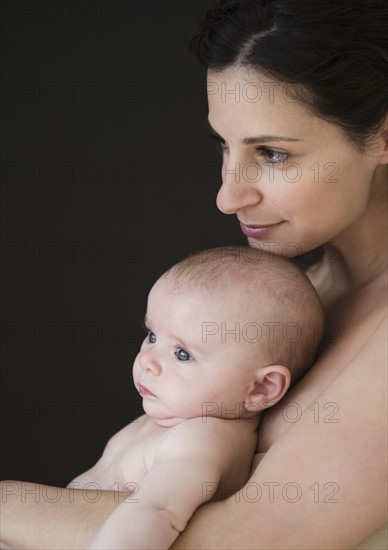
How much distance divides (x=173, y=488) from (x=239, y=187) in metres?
0.67

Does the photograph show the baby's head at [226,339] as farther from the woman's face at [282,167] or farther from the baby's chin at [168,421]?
the woman's face at [282,167]

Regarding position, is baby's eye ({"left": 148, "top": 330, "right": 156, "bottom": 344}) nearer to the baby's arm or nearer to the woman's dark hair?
the baby's arm

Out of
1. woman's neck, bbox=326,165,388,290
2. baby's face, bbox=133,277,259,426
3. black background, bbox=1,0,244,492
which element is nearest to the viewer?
baby's face, bbox=133,277,259,426

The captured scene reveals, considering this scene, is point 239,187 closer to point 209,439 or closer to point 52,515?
point 209,439

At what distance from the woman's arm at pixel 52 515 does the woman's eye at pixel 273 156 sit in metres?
0.72

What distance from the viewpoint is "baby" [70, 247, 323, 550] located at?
1.77 m

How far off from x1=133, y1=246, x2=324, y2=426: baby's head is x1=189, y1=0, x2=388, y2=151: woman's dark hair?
0.35 meters

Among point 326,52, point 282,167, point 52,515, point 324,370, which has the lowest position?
point 52,515

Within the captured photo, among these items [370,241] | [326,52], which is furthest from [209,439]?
[326,52]

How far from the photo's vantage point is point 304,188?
77.1 inches

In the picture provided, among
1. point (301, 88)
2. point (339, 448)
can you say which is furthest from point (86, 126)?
point (339, 448)

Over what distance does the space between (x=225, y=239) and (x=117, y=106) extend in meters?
0.66

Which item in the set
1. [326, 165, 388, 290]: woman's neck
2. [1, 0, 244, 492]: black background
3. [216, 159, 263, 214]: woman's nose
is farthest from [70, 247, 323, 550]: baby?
[1, 0, 244, 492]: black background

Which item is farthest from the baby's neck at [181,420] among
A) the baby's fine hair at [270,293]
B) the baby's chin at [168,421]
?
the baby's fine hair at [270,293]
